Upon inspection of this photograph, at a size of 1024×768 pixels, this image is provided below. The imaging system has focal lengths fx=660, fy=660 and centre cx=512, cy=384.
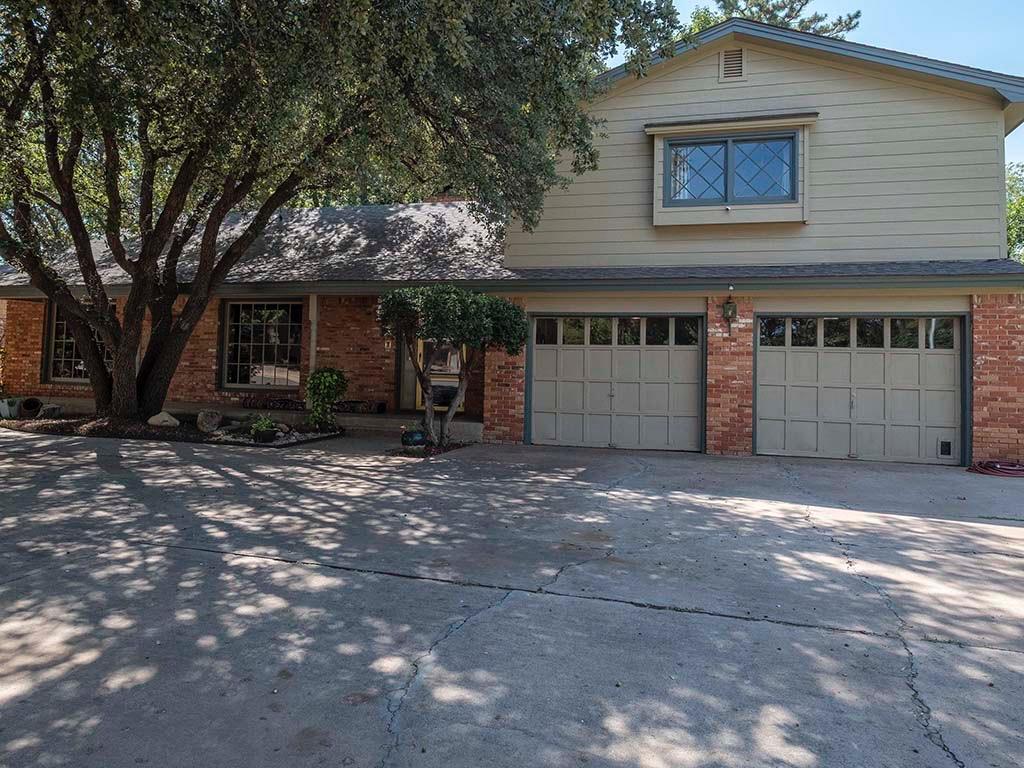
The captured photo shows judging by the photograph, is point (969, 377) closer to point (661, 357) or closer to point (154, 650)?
point (661, 357)

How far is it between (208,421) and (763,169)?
1033 cm

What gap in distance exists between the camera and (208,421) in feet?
38.2

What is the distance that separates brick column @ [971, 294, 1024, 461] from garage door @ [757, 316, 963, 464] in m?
0.30

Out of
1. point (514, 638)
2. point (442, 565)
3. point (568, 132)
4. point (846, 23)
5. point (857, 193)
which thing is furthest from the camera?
point (846, 23)

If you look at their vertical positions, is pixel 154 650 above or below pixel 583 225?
below

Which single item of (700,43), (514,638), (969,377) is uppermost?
(700,43)

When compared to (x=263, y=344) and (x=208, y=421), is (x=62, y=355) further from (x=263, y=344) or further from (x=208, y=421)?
(x=208, y=421)

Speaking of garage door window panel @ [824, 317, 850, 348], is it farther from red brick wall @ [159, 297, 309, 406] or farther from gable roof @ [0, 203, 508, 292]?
red brick wall @ [159, 297, 309, 406]

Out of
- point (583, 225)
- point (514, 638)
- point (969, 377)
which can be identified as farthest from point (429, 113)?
point (969, 377)

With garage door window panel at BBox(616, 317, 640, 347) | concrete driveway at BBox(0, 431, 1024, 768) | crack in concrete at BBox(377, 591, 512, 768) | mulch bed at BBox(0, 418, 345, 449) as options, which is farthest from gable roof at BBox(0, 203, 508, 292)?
crack in concrete at BBox(377, 591, 512, 768)

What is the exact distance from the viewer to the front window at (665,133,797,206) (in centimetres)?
1055

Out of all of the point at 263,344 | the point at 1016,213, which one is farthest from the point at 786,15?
the point at 263,344

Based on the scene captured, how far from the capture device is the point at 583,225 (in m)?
11.4

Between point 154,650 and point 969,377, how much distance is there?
10.6 m
